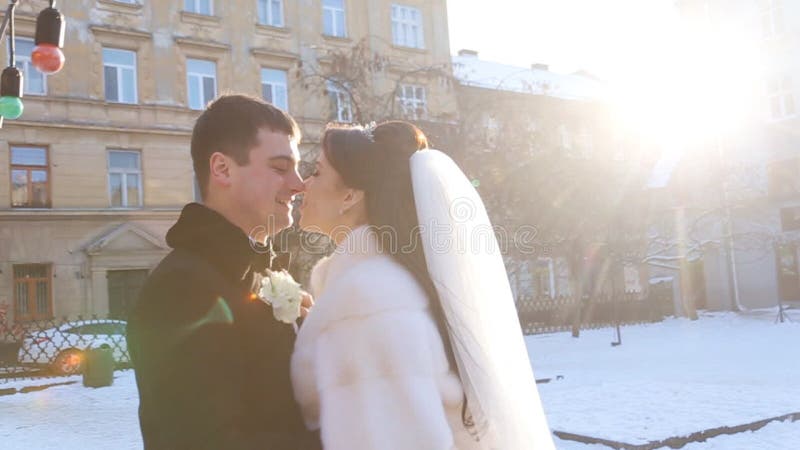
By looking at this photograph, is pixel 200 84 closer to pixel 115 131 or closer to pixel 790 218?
pixel 115 131

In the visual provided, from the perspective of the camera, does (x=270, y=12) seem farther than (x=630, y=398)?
Yes

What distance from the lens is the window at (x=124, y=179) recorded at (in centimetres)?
2389

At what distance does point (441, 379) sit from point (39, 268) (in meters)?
23.7

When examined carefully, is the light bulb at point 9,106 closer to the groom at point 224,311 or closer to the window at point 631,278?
the groom at point 224,311

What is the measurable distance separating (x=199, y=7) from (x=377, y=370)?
26.7 metres

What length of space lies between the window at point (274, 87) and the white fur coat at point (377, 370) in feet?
84.0

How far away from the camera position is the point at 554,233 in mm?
19750

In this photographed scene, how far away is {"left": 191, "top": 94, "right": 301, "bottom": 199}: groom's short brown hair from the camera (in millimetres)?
2457

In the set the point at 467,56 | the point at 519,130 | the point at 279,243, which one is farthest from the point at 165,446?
the point at 467,56

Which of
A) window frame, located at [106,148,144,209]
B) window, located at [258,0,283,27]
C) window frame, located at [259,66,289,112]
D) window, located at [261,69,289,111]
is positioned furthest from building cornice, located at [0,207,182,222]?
window, located at [258,0,283,27]

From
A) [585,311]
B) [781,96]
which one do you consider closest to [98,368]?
[585,311]

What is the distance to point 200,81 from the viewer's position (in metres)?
25.8

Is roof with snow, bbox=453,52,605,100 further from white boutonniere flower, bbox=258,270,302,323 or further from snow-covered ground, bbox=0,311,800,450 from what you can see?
white boutonniere flower, bbox=258,270,302,323

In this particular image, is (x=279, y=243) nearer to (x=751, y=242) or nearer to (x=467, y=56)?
(x=751, y=242)
